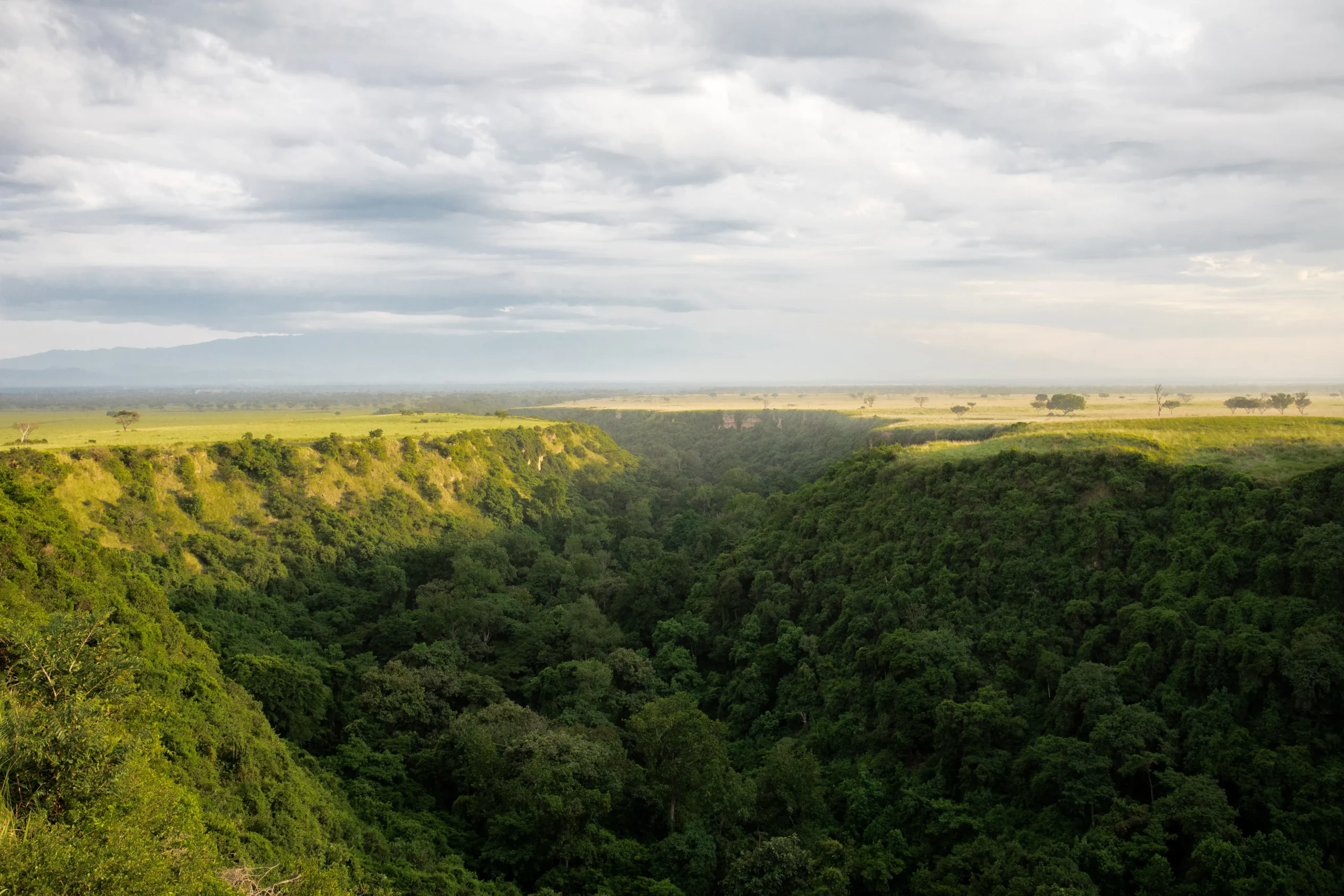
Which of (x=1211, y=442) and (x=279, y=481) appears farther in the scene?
(x=279, y=481)

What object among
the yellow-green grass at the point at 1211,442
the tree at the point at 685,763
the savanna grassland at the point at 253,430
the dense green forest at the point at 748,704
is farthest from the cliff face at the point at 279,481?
the yellow-green grass at the point at 1211,442

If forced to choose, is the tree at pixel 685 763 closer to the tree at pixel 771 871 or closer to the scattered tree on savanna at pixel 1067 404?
the tree at pixel 771 871

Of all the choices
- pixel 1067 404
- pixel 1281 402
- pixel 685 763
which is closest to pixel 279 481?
pixel 685 763

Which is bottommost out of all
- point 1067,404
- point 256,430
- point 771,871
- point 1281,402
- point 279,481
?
point 771,871

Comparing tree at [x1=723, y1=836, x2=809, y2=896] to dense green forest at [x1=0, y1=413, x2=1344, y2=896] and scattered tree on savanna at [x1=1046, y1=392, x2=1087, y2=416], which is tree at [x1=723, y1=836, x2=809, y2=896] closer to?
dense green forest at [x1=0, y1=413, x2=1344, y2=896]

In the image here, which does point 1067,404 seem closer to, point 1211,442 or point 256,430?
point 1211,442

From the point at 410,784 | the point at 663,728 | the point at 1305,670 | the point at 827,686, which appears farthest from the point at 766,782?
the point at 1305,670
